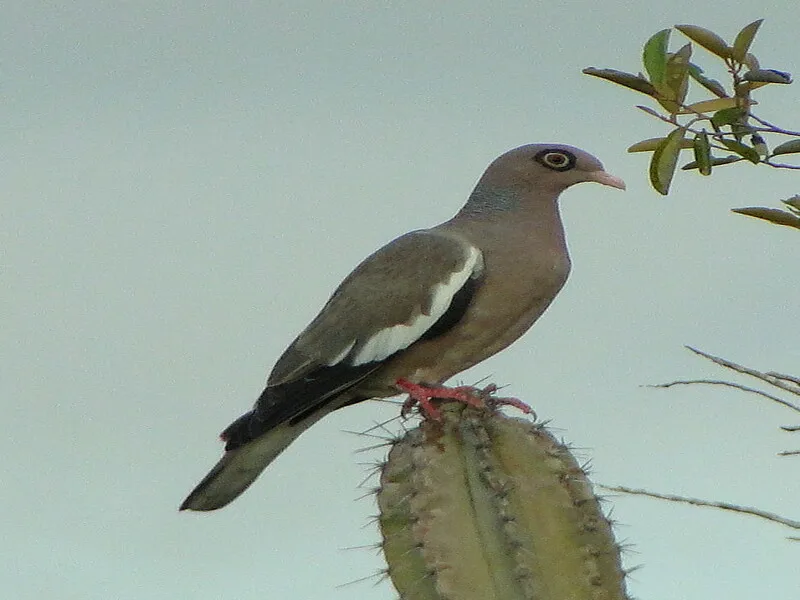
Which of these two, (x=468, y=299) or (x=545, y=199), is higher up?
(x=545, y=199)

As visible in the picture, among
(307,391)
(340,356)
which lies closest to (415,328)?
(340,356)

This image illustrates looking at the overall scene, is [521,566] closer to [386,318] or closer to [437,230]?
[386,318]

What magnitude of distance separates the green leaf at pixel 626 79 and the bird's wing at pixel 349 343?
183 centimetres

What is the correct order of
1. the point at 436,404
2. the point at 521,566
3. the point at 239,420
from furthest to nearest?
the point at 239,420, the point at 436,404, the point at 521,566

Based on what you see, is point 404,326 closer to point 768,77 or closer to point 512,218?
point 512,218

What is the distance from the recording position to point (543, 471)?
369cm

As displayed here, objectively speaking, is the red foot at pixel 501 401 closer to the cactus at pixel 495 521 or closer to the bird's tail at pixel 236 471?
the cactus at pixel 495 521

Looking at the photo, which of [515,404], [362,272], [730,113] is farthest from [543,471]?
[362,272]

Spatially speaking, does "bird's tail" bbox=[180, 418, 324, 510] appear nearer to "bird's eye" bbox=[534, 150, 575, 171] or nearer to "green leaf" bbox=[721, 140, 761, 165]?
"bird's eye" bbox=[534, 150, 575, 171]

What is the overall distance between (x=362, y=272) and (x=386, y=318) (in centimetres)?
33

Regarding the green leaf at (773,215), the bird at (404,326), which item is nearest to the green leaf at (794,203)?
the green leaf at (773,215)

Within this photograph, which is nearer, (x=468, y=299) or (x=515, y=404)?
(x=515, y=404)

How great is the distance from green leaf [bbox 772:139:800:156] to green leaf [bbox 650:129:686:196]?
9.2 inches

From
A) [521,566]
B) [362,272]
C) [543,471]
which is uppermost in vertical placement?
[362,272]
